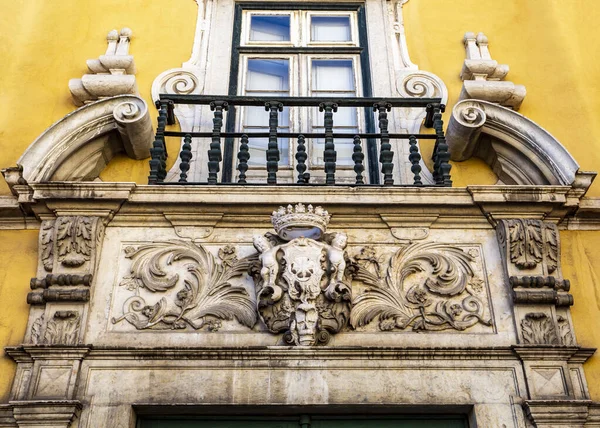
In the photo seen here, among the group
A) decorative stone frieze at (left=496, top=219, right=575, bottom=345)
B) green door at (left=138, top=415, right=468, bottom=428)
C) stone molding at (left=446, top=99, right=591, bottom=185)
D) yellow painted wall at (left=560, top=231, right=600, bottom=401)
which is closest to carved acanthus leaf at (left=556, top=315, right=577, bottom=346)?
decorative stone frieze at (left=496, top=219, right=575, bottom=345)

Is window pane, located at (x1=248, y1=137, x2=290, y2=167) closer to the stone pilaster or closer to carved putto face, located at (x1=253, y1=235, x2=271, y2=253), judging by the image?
carved putto face, located at (x1=253, y1=235, x2=271, y2=253)

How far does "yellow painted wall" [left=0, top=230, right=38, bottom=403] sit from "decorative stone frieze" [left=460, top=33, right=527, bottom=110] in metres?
3.90

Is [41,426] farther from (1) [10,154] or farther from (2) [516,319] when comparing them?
(2) [516,319]

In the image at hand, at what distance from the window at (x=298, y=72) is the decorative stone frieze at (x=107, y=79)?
95 cm

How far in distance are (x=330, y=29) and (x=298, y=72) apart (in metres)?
0.75

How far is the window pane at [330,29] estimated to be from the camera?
7.40 m

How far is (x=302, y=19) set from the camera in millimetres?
7496

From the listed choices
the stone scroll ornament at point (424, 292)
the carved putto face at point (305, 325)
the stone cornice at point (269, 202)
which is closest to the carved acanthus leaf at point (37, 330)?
the stone cornice at point (269, 202)

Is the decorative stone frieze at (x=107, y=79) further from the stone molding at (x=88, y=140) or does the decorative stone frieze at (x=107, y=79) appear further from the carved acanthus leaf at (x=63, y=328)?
the carved acanthus leaf at (x=63, y=328)

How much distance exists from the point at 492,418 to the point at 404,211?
1.61 metres

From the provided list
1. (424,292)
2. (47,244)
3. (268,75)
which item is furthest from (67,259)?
(268,75)

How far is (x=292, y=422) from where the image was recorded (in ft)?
15.9

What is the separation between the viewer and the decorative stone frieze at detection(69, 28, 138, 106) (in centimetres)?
638

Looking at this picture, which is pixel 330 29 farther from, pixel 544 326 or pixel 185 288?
pixel 544 326
